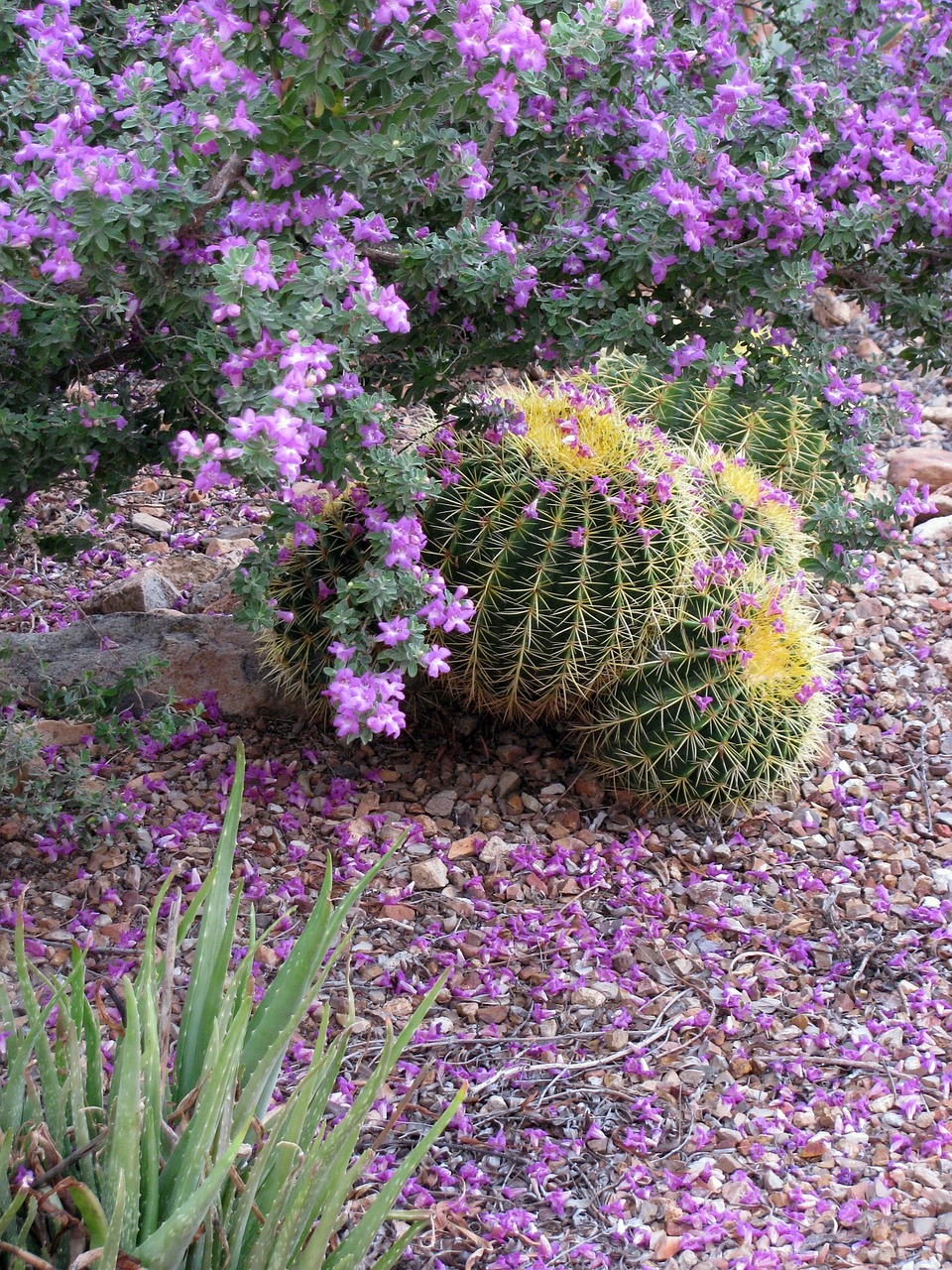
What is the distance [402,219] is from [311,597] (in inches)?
35.0

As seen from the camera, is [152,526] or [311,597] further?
Answer: [152,526]

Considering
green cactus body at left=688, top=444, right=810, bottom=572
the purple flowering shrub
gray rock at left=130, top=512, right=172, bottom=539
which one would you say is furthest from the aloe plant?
gray rock at left=130, top=512, right=172, bottom=539

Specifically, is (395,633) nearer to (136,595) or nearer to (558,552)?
(558,552)

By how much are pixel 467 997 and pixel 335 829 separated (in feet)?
1.80

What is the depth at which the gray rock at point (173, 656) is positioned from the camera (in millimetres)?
3156

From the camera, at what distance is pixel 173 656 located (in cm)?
321

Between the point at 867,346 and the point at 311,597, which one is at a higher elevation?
the point at 867,346

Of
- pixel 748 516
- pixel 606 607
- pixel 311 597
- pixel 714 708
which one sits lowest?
pixel 311 597

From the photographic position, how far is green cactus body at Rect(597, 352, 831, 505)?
11.9ft

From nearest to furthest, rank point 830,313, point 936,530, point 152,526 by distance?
point 152,526 < point 936,530 < point 830,313

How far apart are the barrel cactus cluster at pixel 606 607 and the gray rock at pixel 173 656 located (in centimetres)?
21

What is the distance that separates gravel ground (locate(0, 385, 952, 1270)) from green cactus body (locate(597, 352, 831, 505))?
2.34 feet

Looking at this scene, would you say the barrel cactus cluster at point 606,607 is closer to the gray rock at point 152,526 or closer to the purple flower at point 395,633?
the purple flower at point 395,633

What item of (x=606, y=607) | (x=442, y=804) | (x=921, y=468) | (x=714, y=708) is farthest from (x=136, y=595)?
(x=921, y=468)
